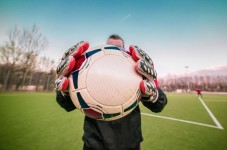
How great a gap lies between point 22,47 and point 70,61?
1316 inches

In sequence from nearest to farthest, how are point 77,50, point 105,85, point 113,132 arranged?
1. point 105,85
2. point 77,50
3. point 113,132

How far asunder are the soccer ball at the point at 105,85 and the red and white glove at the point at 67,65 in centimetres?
5

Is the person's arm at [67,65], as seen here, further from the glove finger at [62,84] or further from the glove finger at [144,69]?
the glove finger at [144,69]

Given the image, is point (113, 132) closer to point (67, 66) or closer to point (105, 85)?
point (105, 85)

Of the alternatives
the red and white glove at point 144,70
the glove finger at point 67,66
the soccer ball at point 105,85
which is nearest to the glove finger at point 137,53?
the red and white glove at point 144,70

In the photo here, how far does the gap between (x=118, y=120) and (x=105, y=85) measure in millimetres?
623

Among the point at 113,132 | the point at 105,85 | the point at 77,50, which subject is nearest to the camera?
the point at 105,85

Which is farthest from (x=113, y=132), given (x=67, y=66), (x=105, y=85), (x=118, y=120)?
(x=67, y=66)

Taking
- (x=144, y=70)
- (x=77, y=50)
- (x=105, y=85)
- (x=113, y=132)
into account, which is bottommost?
(x=113, y=132)

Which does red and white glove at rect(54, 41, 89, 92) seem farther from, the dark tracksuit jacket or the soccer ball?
the dark tracksuit jacket

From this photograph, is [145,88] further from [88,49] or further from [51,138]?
[51,138]

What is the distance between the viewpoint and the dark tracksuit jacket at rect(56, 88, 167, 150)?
1.44 m

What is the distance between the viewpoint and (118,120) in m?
1.52

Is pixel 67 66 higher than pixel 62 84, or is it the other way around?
pixel 67 66
